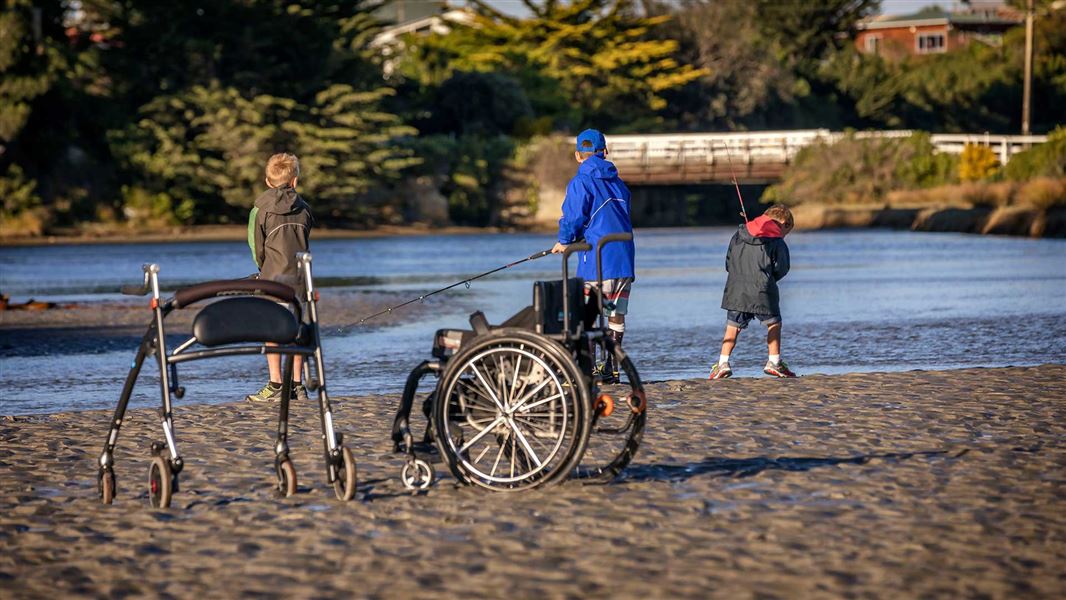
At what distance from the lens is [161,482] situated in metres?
7.06

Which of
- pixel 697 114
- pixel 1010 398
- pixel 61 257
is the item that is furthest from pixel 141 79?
pixel 1010 398

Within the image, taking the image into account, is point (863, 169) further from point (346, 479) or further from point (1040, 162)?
point (346, 479)

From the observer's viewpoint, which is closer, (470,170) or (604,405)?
(604,405)

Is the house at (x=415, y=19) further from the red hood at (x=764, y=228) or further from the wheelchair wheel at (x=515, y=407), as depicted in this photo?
the wheelchair wheel at (x=515, y=407)

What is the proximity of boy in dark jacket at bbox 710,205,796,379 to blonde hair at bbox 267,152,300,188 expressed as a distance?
3.26 metres

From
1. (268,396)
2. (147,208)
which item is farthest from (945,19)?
(268,396)

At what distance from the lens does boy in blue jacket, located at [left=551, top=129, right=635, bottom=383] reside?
445 inches

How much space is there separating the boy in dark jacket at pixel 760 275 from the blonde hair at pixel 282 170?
3262 millimetres

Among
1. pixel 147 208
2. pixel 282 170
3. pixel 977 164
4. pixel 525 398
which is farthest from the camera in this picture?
pixel 977 164

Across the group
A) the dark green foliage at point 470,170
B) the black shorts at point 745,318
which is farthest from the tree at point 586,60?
the black shorts at point 745,318

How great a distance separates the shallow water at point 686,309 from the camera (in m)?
13.6

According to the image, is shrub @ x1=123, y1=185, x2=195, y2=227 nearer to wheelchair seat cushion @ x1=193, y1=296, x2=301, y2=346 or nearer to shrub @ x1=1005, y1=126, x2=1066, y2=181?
shrub @ x1=1005, y1=126, x2=1066, y2=181

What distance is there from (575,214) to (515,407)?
13.4 feet

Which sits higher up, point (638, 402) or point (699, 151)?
point (699, 151)
